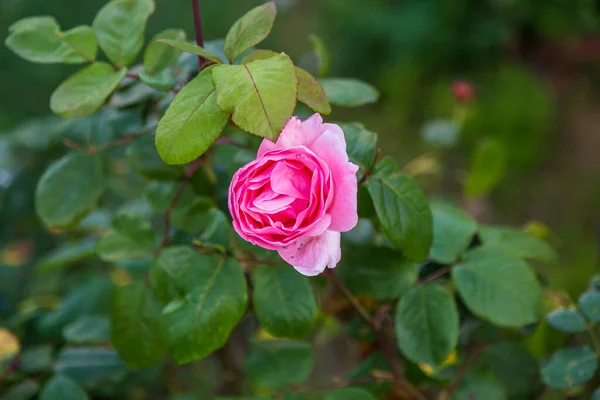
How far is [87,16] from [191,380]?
2100 mm

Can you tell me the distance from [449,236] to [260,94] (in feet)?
1.08

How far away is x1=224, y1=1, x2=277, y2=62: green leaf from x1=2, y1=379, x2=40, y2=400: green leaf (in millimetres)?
489

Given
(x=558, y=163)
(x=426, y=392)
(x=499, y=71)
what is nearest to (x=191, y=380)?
(x=426, y=392)

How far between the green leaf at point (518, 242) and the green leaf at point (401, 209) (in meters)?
0.19

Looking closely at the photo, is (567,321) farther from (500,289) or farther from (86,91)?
(86,91)

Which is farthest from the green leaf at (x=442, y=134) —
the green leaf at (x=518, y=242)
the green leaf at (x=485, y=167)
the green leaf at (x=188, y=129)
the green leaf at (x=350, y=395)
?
the green leaf at (x=188, y=129)

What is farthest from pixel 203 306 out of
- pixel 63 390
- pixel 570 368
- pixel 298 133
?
pixel 570 368

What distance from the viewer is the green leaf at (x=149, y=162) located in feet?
2.05

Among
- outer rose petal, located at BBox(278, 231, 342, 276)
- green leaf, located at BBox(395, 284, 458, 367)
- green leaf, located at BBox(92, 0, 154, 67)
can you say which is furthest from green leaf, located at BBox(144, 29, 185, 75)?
green leaf, located at BBox(395, 284, 458, 367)

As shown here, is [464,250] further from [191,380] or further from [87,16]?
[87,16]

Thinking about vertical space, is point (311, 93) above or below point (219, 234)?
above

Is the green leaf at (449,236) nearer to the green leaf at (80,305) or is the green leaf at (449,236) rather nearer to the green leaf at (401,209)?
the green leaf at (401,209)

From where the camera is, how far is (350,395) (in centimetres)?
60

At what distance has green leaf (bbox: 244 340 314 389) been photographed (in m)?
0.67
